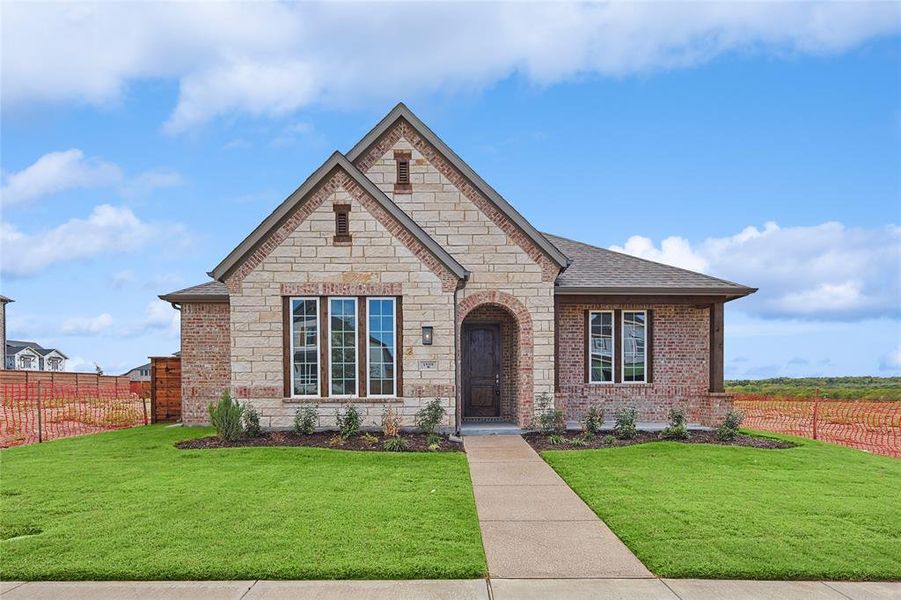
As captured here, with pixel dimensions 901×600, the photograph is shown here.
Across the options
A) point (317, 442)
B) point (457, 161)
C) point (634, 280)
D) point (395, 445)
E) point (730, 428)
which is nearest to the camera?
point (395, 445)

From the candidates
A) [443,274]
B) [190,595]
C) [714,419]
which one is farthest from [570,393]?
[190,595]

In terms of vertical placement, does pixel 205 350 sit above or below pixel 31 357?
above

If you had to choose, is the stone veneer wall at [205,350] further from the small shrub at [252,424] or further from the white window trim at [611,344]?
the white window trim at [611,344]

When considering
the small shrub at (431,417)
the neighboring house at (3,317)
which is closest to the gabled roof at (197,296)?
the small shrub at (431,417)

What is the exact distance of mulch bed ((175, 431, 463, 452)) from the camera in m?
12.5

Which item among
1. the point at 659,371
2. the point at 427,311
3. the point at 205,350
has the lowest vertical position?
the point at 659,371

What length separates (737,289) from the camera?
15727 millimetres

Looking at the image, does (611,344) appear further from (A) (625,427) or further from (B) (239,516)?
(B) (239,516)

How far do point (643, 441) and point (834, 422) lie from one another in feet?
36.1

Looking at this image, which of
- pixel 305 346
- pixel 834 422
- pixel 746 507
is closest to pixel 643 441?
pixel 746 507

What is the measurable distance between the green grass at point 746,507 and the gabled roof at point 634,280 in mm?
4412

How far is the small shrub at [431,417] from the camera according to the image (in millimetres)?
13461

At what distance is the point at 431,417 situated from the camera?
13.5 metres

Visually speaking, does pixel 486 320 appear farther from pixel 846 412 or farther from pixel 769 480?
pixel 846 412
